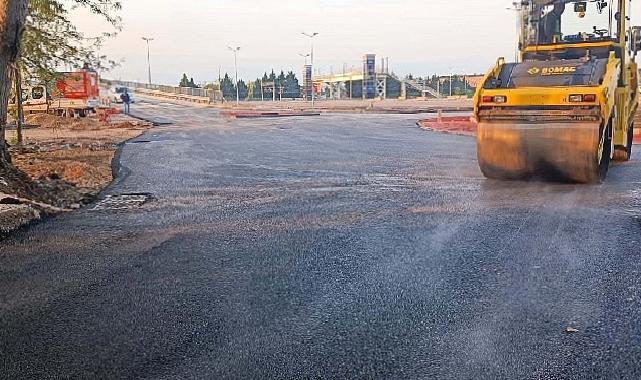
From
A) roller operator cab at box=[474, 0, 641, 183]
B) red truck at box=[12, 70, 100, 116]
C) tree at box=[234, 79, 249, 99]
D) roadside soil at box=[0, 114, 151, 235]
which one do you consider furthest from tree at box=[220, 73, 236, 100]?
roller operator cab at box=[474, 0, 641, 183]

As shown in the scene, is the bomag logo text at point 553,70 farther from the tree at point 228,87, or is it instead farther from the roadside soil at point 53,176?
the tree at point 228,87

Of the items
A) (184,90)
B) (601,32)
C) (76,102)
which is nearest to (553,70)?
(601,32)

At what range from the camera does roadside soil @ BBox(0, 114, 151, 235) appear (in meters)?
8.84

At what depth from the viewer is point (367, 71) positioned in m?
85.3

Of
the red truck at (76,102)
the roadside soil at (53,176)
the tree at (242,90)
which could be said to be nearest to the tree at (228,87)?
the tree at (242,90)

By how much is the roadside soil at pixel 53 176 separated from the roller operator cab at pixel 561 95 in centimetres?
691

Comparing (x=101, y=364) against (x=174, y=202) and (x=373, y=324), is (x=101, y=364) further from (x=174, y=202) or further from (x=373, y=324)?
(x=174, y=202)

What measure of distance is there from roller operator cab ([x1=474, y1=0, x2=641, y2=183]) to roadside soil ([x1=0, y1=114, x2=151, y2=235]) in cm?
691

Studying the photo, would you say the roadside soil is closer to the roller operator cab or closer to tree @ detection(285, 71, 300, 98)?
the roller operator cab

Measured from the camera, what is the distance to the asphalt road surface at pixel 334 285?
4070 mm

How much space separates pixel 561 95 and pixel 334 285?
606cm

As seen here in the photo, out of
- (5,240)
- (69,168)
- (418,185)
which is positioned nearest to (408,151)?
(418,185)

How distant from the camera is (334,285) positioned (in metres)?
5.59

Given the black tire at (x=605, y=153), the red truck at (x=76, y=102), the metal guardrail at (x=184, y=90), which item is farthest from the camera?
the metal guardrail at (x=184, y=90)
